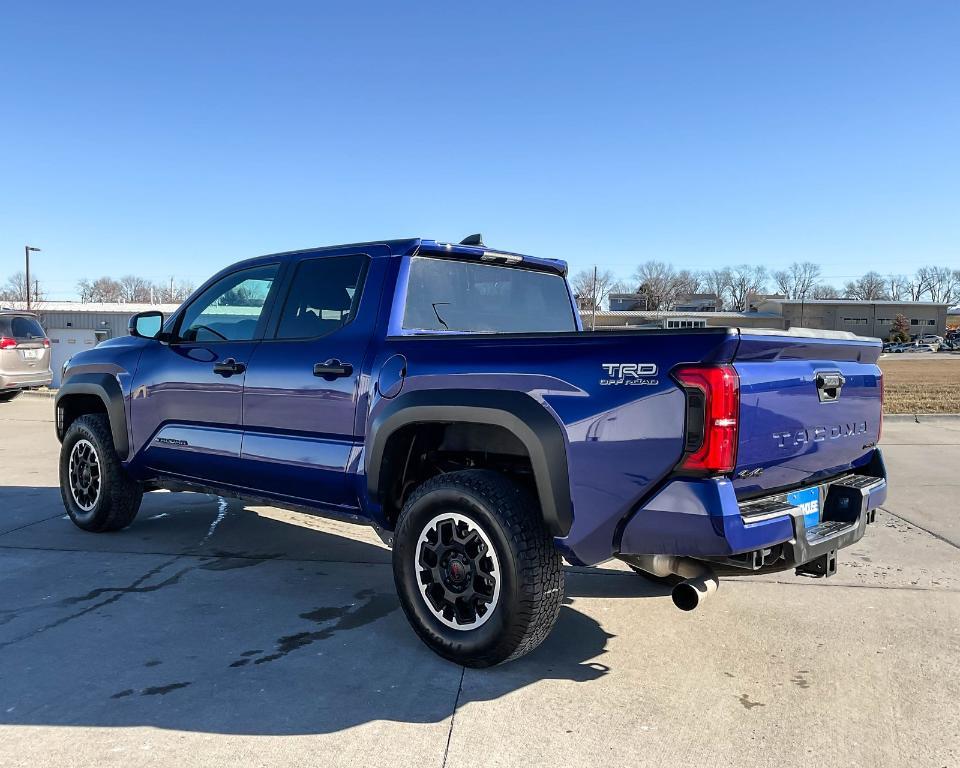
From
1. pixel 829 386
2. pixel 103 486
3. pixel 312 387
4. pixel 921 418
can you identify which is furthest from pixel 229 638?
pixel 921 418

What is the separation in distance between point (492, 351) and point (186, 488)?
280cm

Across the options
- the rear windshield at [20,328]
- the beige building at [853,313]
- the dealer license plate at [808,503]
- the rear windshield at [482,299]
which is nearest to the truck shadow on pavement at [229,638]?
the dealer license plate at [808,503]

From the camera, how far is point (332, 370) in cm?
406

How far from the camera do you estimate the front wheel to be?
330cm

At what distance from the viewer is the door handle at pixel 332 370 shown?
13.2ft

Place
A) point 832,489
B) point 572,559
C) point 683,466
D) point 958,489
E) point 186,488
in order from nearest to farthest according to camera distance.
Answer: point 683,466, point 572,559, point 832,489, point 186,488, point 958,489

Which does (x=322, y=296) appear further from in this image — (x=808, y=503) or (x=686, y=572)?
(x=808, y=503)

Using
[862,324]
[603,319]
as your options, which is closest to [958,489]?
[603,319]

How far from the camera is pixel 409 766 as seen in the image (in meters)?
2.70

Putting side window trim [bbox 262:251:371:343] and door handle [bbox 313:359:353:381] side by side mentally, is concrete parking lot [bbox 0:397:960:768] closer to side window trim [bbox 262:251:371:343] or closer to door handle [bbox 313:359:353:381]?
door handle [bbox 313:359:353:381]

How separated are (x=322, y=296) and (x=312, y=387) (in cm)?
59

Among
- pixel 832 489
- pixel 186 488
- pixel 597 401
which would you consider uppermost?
pixel 597 401

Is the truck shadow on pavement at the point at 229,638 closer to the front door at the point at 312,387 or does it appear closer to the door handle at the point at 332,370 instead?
the front door at the point at 312,387

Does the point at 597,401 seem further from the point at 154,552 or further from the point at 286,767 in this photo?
the point at 154,552
